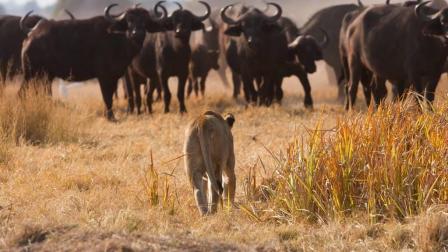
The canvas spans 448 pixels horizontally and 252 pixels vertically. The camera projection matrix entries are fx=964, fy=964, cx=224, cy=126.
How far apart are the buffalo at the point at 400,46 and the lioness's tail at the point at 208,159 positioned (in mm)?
6121

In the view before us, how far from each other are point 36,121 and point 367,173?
6173mm

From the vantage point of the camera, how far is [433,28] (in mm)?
13492

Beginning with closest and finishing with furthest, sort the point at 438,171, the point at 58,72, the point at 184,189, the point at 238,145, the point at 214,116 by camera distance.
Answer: the point at 438,171 → the point at 214,116 → the point at 184,189 → the point at 238,145 → the point at 58,72

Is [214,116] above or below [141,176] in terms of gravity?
above

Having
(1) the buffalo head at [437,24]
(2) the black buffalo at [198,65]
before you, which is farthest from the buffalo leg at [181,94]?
(2) the black buffalo at [198,65]

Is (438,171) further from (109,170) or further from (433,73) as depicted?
(433,73)

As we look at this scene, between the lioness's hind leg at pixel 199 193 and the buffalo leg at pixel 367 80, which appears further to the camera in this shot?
the buffalo leg at pixel 367 80

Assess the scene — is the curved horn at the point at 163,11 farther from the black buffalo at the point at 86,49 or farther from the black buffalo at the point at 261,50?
the black buffalo at the point at 261,50

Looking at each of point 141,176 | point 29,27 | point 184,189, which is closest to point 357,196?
point 184,189

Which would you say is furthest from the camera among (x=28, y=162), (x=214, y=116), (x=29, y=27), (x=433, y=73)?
(x=29, y=27)

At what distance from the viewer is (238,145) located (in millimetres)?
12172

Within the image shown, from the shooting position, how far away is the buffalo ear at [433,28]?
13.5 meters

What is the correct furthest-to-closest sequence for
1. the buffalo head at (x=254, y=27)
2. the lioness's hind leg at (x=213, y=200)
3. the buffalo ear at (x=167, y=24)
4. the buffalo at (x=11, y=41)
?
the buffalo at (x=11, y=41)
the buffalo head at (x=254, y=27)
the buffalo ear at (x=167, y=24)
the lioness's hind leg at (x=213, y=200)

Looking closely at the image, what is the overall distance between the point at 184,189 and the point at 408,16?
6.95 m
